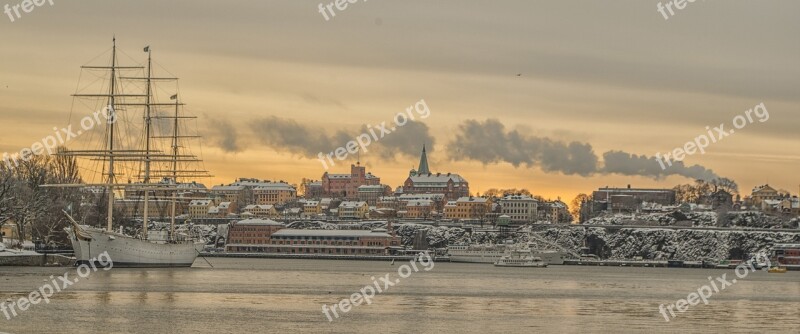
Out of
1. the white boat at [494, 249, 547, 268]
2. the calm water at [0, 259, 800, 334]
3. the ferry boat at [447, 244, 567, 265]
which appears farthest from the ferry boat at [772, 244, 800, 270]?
the calm water at [0, 259, 800, 334]

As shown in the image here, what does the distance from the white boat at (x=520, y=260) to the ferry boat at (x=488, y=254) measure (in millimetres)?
6577

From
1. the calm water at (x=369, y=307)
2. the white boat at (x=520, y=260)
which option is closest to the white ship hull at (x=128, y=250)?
the calm water at (x=369, y=307)

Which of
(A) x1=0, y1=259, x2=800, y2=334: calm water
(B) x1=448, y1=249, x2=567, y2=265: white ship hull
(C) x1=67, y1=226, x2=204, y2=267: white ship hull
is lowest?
(A) x1=0, y1=259, x2=800, y2=334: calm water

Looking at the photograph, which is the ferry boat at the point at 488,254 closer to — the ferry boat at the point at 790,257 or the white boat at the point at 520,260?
the white boat at the point at 520,260

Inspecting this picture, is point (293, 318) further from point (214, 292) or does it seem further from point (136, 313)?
point (214, 292)

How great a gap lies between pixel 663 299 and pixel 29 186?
249ft

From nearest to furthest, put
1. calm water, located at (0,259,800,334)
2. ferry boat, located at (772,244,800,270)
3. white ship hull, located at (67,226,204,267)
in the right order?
calm water, located at (0,259,800,334) < white ship hull, located at (67,226,204,267) < ferry boat, located at (772,244,800,270)

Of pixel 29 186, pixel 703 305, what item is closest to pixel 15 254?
pixel 29 186

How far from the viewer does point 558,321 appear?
57500 mm

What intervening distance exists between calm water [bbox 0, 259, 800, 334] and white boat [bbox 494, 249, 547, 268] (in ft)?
232

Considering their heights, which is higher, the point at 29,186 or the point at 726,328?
the point at 29,186

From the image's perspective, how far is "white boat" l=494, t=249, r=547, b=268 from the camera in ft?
549

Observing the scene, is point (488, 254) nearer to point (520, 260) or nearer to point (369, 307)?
point (520, 260)

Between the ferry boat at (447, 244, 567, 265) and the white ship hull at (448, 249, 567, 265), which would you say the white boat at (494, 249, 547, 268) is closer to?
the ferry boat at (447, 244, 567, 265)
